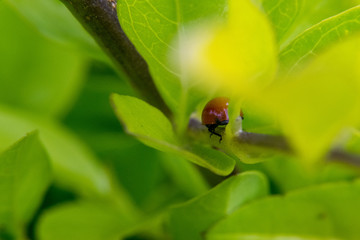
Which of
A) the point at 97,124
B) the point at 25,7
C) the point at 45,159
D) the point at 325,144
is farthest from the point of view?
the point at 97,124

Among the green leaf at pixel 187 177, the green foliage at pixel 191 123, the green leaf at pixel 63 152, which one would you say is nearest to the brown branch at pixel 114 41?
the green foliage at pixel 191 123

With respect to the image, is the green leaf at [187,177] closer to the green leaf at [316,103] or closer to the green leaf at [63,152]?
the green leaf at [63,152]

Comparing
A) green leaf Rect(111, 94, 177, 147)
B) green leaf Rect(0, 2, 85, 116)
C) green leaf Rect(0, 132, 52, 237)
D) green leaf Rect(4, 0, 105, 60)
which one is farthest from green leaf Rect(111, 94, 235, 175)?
green leaf Rect(0, 2, 85, 116)

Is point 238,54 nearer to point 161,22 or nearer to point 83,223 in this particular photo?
point 161,22

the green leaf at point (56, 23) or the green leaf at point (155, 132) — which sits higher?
the green leaf at point (56, 23)

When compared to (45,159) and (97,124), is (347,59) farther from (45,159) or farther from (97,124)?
(97,124)

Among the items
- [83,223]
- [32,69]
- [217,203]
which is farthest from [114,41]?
[32,69]

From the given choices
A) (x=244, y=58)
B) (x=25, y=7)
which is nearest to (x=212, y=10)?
(x=244, y=58)
